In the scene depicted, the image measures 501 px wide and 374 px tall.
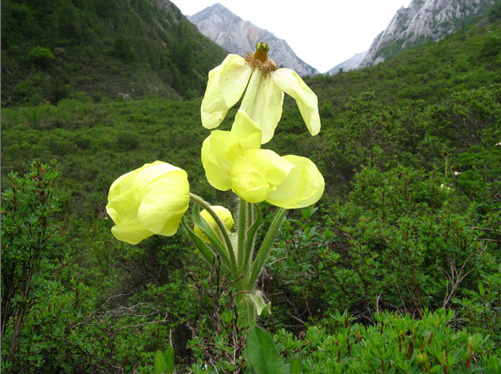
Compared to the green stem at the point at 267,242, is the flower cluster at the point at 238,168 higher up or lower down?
higher up

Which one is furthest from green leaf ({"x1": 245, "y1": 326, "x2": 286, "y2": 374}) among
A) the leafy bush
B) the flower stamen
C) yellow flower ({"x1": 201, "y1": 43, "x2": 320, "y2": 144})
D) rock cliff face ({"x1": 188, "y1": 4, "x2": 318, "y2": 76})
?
rock cliff face ({"x1": 188, "y1": 4, "x2": 318, "y2": 76})

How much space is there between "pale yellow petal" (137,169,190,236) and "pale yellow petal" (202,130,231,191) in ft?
0.32

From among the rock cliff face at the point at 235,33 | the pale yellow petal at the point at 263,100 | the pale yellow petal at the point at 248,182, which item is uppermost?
the rock cliff face at the point at 235,33

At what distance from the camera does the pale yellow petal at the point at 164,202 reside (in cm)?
73

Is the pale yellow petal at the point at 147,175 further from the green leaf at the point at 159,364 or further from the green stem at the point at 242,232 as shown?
the green leaf at the point at 159,364

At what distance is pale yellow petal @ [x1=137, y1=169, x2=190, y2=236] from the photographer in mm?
731

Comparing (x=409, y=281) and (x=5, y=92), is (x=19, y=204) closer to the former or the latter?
(x=409, y=281)

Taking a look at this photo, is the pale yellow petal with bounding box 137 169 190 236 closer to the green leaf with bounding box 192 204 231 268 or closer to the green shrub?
the green leaf with bounding box 192 204 231 268

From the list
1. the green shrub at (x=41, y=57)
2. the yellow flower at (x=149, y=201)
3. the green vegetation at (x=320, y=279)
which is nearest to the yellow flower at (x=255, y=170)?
the yellow flower at (x=149, y=201)

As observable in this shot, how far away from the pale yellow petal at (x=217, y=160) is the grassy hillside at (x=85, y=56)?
22.0 m

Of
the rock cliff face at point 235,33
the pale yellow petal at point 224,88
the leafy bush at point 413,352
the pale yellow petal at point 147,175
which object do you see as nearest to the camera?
the leafy bush at point 413,352

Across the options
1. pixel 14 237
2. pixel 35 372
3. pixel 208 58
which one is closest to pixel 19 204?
pixel 14 237

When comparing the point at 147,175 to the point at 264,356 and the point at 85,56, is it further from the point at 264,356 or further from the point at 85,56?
the point at 85,56

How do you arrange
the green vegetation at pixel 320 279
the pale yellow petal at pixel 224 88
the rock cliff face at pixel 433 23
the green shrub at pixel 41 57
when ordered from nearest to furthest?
the green vegetation at pixel 320 279 → the pale yellow petal at pixel 224 88 → the green shrub at pixel 41 57 → the rock cliff face at pixel 433 23
